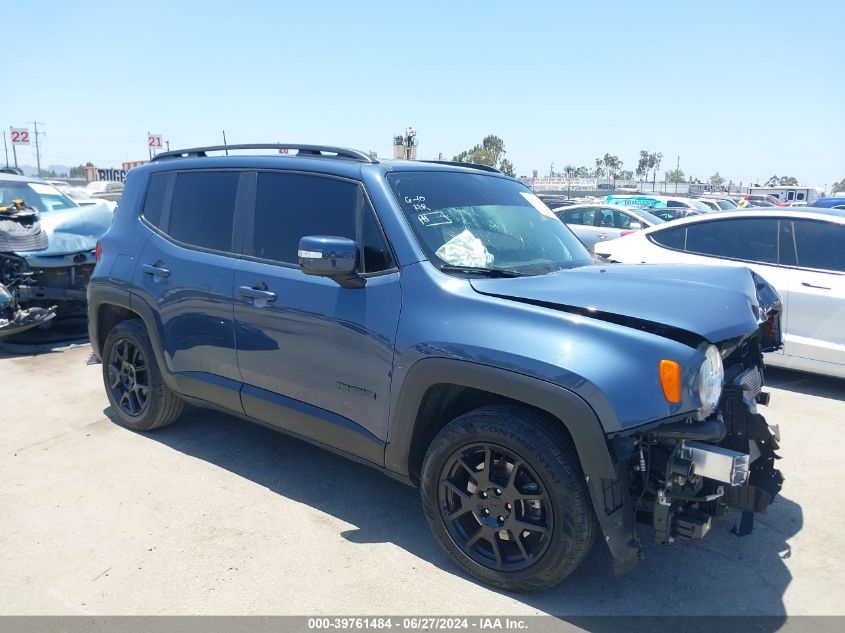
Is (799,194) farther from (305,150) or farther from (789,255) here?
(305,150)

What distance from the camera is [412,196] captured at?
3.46m

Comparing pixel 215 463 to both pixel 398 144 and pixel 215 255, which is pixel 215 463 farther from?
Result: pixel 398 144

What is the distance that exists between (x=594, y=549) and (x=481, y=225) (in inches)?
69.9

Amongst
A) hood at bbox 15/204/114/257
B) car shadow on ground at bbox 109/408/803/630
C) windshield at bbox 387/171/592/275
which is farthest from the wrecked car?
windshield at bbox 387/171/592/275

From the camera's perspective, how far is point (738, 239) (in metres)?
6.40

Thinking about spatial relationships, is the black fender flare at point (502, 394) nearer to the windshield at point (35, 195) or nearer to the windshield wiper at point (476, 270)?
the windshield wiper at point (476, 270)

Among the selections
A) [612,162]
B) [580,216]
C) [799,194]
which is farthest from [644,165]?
[580,216]

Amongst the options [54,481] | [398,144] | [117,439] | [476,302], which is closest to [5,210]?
[117,439]

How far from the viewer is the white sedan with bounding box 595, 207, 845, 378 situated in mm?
5707

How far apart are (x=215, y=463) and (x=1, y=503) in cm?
119

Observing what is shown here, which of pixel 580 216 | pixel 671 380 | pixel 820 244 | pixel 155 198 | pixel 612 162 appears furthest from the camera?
pixel 612 162

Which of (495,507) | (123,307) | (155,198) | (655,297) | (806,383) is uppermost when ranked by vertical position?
(155,198)

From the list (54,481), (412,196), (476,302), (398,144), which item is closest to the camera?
(476,302)

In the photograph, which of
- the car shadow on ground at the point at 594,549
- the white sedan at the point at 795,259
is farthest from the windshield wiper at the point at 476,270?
the white sedan at the point at 795,259
